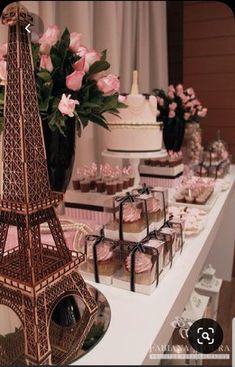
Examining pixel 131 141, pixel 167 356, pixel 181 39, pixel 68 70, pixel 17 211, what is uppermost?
pixel 181 39

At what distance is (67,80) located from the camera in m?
0.75

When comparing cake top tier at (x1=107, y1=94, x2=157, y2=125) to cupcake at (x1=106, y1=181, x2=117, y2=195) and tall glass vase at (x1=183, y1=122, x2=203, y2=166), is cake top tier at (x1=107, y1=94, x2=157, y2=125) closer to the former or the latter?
cupcake at (x1=106, y1=181, x2=117, y2=195)

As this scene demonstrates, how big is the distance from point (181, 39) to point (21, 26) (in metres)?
1.12

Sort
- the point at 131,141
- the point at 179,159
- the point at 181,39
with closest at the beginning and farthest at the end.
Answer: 1. the point at 131,141
2. the point at 181,39
3. the point at 179,159

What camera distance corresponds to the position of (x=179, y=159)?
1629mm

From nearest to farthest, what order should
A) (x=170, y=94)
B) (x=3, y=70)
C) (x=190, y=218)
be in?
1. (x=3, y=70)
2. (x=190, y=218)
3. (x=170, y=94)

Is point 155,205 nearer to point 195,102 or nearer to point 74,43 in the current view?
point 74,43

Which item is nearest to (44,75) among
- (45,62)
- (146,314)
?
(45,62)

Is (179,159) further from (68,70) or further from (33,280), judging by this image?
(33,280)

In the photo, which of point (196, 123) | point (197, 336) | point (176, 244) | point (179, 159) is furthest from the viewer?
point (196, 123)

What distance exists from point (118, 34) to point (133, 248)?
4.53 ft

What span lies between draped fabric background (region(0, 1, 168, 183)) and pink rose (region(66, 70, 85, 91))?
58 cm

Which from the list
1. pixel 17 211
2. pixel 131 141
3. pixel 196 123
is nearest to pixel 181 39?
pixel 196 123

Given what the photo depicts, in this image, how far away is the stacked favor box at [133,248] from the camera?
26.6 inches
